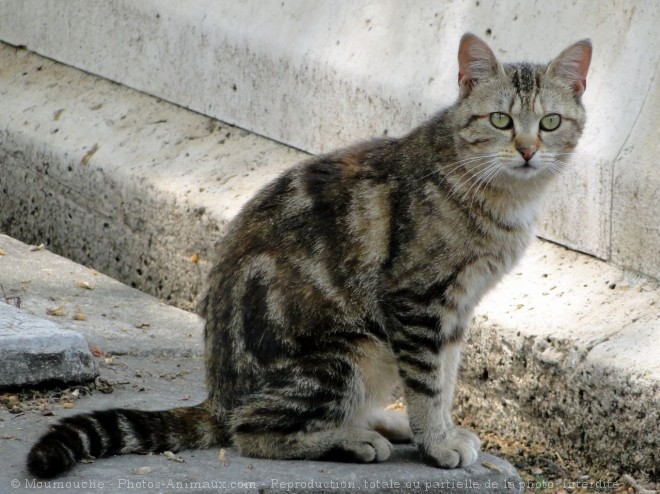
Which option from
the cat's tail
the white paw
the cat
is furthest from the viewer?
the white paw

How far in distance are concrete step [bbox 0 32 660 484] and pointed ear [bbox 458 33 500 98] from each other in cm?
111

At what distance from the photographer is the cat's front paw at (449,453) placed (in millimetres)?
3986

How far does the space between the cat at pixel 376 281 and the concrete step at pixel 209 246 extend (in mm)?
594

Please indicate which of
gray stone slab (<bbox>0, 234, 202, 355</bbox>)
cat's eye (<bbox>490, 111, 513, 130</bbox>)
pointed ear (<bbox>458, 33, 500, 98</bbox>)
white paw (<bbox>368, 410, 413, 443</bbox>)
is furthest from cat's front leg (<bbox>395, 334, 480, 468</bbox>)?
gray stone slab (<bbox>0, 234, 202, 355</bbox>)

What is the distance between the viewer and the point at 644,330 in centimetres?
454

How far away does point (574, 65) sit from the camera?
4.15 metres

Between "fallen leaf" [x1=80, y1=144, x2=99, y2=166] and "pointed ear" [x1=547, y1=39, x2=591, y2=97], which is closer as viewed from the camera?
"pointed ear" [x1=547, y1=39, x2=591, y2=97]

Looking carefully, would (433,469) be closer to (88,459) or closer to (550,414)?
(550,414)

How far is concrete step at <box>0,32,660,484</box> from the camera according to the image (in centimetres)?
447

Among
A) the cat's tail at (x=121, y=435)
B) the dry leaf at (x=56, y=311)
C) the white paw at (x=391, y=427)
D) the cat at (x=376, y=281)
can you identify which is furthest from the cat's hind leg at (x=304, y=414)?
the dry leaf at (x=56, y=311)

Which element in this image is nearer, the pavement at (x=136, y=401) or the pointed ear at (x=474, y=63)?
the pavement at (x=136, y=401)

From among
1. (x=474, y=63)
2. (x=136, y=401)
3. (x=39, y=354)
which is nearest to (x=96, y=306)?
(x=136, y=401)

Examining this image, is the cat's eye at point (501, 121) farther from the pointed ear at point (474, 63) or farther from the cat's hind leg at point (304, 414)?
the cat's hind leg at point (304, 414)

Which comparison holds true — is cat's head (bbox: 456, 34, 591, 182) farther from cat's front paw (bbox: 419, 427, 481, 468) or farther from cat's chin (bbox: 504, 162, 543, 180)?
cat's front paw (bbox: 419, 427, 481, 468)
